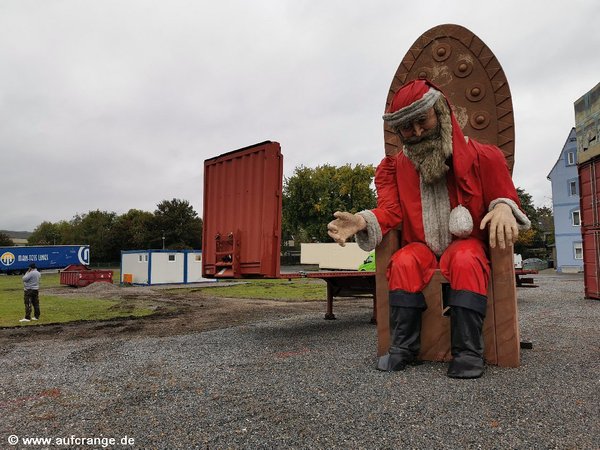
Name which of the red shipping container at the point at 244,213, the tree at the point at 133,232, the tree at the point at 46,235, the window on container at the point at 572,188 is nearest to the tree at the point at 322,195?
the window on container at the point at 572,188

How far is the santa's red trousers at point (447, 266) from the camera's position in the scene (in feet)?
10.5

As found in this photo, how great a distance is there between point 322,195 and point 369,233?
3351 centimetres

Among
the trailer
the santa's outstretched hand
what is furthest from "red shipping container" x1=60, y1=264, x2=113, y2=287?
the santa's outstretched hand

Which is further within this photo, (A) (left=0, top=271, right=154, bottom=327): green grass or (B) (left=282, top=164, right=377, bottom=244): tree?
(B) (left=282, top=164, right=377, bottom=244): tree

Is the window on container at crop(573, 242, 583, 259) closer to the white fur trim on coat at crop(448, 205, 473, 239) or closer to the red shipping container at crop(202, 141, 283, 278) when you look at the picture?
the red shipping container at crop(202, 141, 283, 278)

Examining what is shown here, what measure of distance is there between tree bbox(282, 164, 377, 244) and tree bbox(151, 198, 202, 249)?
707 inches

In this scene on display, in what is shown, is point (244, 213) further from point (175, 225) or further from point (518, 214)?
point (175, 225)

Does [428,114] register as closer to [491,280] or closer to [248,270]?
[491,280]

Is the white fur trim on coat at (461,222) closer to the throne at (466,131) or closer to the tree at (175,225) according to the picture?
the throne at (466,131)

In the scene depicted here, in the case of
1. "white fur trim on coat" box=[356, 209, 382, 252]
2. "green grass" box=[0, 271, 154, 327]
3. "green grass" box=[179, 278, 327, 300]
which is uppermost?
"white fur trim on coat" box=[356, 209, 382, 252]

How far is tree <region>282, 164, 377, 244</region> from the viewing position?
121 ft

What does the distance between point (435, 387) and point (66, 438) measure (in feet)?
7.50

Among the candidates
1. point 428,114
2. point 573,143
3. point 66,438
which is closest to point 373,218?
point 428,114

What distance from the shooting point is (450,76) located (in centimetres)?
452
